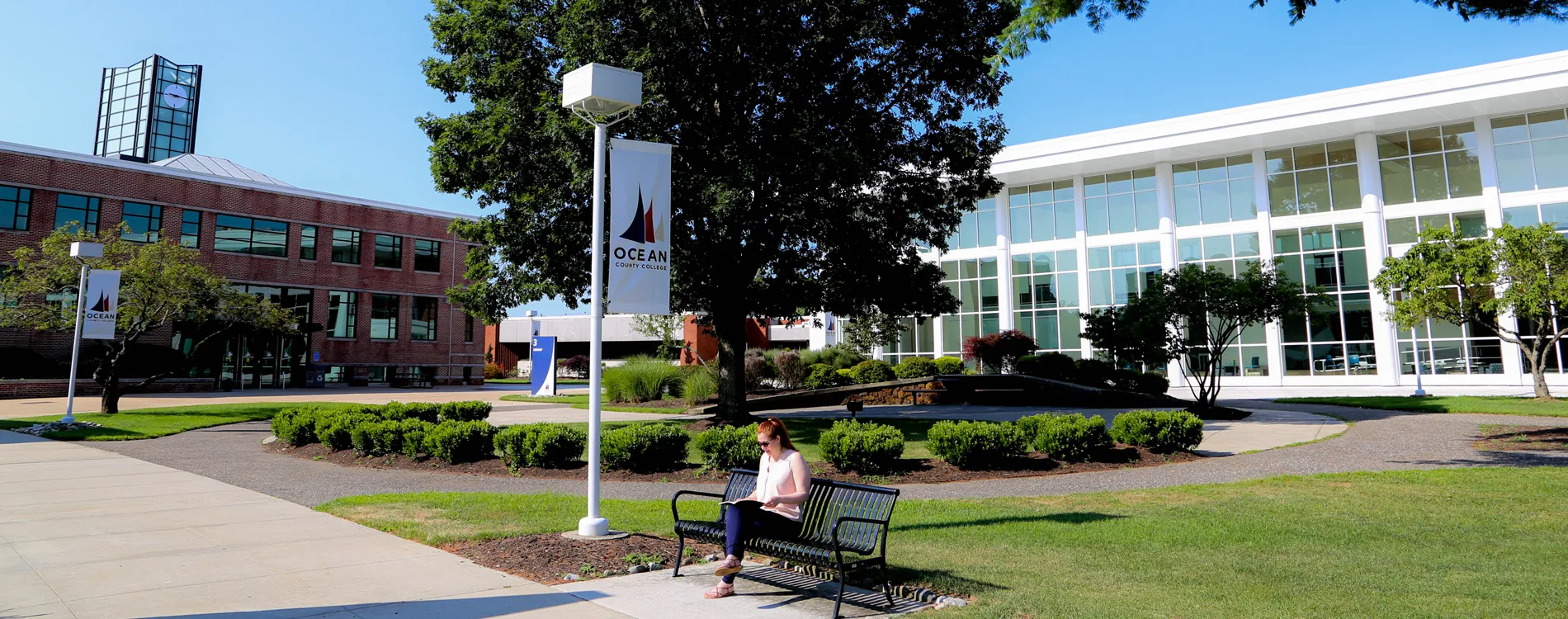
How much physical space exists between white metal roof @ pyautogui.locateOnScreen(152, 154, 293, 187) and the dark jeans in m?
45.5

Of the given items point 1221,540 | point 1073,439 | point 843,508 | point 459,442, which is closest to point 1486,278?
point 1073,439

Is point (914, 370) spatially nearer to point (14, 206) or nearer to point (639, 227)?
point (639, 227)

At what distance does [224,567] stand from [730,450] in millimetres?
6461

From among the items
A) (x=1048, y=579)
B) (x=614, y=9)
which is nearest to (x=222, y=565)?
(x=1048, y=579)

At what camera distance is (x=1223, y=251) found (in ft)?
117

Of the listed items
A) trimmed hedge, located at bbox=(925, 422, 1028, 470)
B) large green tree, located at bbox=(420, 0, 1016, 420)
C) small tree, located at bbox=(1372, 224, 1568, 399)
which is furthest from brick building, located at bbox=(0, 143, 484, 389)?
small tree, located at bbox=(1372, 224, 1568, 399)

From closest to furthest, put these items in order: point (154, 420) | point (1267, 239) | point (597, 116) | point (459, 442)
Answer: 1. point (597, 116)
2. point (459, 442)
3. point (154, 420)
4. point (1267, 239)

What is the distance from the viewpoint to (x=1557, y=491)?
9.15 metres

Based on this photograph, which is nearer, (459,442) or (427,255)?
(459,442)

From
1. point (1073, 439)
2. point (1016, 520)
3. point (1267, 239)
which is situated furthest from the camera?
point (1267, 239)

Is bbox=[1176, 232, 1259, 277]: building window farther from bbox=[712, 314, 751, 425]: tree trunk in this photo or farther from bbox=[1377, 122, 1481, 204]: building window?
bbox=[712, 314, 751, 425]: tree trunk

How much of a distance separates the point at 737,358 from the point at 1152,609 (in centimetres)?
1471

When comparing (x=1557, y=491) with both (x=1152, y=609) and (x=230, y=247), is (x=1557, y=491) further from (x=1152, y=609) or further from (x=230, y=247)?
(x=230, y=247)

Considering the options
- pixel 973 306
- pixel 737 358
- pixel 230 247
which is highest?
pixel 230 247
